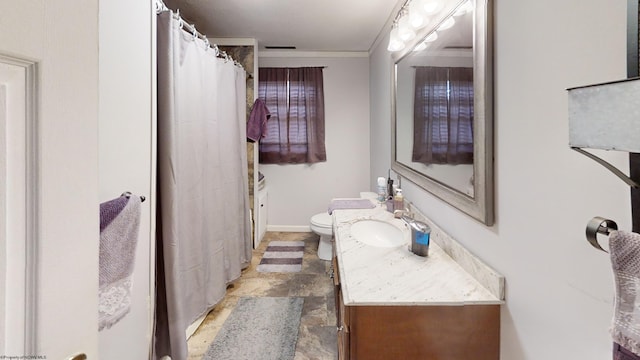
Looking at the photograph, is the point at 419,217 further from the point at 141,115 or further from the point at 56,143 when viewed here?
the point at 56,143

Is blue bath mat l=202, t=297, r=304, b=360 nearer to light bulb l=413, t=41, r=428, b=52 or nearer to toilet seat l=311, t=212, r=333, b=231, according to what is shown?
toilet seat l=311, t=212, r=333, b=231

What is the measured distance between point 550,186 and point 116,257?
124 cm

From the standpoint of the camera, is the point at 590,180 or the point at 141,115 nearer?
the point at 590,180

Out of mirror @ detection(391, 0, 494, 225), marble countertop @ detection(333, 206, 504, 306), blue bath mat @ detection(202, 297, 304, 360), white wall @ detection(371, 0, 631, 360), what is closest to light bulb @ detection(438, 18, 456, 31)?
mirror @ detection(391, 0, 494, 225)

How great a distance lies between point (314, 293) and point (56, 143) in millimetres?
2297

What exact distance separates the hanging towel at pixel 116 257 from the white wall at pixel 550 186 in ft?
3.95

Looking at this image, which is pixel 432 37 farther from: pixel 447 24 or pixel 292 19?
pixel 292 19

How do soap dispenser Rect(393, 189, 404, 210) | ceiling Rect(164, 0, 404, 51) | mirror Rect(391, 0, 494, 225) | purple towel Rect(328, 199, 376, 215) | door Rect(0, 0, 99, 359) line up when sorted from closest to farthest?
door Rect(0, 0, 99, 359)
mirror Rect(391, 0, 494, 225)
soap dispenser Rect(393, 189, 404, 210)
purple towel Rect(328, 199, 376, 215)
ceiling Rect(164, 0, 404, 51)

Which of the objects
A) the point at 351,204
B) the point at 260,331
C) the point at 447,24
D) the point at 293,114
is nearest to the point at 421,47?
the point at 447,24

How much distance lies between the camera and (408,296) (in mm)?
1070

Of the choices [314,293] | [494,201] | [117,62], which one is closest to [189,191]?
[117,62]

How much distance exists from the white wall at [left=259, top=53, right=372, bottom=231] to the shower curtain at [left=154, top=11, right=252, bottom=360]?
1.39 metres

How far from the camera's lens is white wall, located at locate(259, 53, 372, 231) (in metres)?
4.02

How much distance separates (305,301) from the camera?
2445 mm
